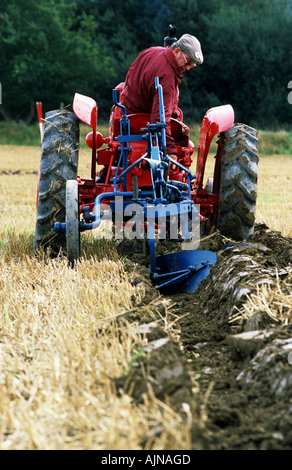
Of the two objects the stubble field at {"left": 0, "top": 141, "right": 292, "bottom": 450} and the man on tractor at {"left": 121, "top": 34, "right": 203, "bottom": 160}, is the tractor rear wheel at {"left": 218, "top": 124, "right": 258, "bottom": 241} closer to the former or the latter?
the man on tractor at {"left": 121, "top": 34, "right": 203, "bottom": 160}

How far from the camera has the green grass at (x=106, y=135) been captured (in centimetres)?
2130

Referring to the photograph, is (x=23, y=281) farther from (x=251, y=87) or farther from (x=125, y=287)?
(x=251, y=87)

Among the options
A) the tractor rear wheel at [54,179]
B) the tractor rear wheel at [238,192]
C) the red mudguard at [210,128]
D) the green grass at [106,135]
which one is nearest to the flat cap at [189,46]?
the red mudguard at [210,128]

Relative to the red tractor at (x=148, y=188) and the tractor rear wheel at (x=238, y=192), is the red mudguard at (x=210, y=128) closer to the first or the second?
the red tractor at (x=148, y=188)

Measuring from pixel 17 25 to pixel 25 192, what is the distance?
74.8 feet

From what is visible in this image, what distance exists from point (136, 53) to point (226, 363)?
2938 centimetres

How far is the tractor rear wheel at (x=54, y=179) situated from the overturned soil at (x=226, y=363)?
114 centimetres

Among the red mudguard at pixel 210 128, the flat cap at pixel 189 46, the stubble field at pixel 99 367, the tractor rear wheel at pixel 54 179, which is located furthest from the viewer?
the red mudguard at pixel 210 128

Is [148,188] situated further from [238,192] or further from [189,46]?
[189,46]

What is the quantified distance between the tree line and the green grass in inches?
102

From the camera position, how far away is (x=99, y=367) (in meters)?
2.57

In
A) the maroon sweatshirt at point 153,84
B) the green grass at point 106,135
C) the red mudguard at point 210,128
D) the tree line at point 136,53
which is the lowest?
the green grass at point 106,135

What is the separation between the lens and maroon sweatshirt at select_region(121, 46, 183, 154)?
196 inches
